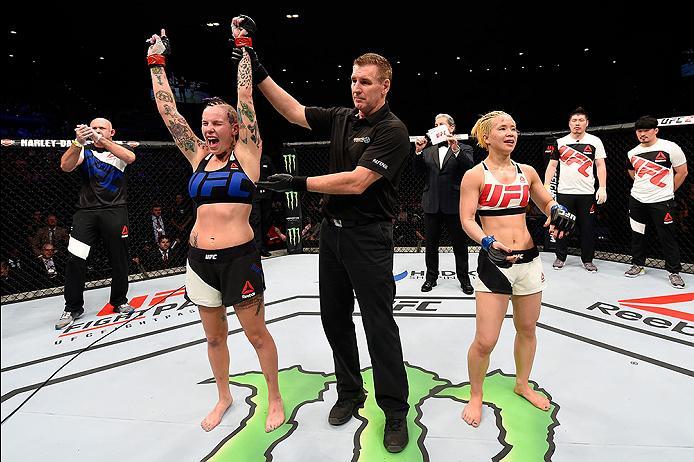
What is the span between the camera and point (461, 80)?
34.4ft

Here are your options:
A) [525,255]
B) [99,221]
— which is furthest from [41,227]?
[525,255]

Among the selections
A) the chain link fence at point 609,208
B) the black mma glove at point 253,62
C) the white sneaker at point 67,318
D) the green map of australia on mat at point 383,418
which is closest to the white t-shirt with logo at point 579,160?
the chain link fence at point 609,208

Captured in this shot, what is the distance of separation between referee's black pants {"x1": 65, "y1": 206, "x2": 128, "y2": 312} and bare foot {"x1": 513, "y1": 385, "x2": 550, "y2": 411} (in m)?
3.23

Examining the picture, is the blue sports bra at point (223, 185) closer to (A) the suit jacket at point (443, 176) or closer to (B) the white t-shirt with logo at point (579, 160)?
(A) the suit jacket at point (443, 176)

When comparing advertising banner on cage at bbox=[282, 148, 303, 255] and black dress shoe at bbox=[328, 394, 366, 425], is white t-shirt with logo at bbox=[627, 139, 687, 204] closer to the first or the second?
black dress shoe at bbox=[328, 394, 366, 425]

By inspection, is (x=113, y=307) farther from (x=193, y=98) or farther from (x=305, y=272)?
(x=193, y=98)

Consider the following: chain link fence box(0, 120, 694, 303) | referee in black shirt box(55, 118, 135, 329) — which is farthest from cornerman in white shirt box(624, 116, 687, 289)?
referee in black shirt box(55, 118, 135, 329)

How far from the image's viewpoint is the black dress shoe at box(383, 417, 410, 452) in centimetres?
176

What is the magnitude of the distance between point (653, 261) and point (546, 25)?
472 cm

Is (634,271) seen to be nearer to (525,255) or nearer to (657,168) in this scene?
(657,168)

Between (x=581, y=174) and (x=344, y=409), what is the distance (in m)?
3.92

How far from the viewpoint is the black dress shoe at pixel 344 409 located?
77.4 inches

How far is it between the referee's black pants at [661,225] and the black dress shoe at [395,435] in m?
Result: 3.62

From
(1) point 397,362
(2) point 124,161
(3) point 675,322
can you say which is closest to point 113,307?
(2) point 124,161
